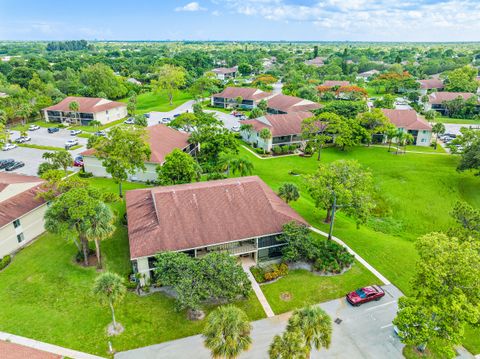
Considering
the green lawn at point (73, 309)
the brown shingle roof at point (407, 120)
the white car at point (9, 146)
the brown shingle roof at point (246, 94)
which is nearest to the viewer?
the green lawn at point (73, 309)

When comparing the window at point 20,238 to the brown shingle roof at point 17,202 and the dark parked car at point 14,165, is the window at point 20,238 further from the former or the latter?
the dark parked car at point 14,165

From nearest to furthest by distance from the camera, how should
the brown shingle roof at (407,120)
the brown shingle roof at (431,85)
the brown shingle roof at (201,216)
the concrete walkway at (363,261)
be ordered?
the brown shingle roof at (201,216), the concrete walkway at (363,261), the brown shingle roof at (407,120), the brown shingle roof at (431,85)

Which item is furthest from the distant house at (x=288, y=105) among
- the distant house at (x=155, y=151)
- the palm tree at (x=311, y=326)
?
the palm tree at (x=311, y=326)

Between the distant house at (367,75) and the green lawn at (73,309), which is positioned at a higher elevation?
the distant house at (367,75)

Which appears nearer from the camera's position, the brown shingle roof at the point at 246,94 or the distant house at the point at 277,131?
the distant house at the point at 277,131

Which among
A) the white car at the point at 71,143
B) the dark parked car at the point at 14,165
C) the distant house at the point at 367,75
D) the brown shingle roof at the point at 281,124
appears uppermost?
the distant house at the point at 367,75

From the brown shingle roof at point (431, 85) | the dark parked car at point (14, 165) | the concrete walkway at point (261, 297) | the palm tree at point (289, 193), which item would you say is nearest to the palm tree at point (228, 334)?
the concrete walkway at point (261, 297)
